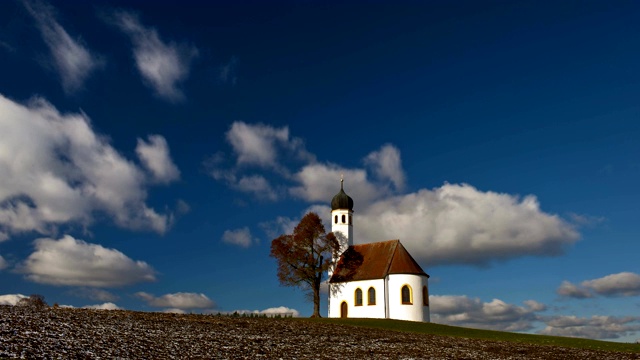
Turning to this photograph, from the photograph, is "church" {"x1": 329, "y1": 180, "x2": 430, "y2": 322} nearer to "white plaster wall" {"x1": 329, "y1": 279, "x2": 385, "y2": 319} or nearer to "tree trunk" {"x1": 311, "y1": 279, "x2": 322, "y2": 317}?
"white plaster wall" {"x1": 329, "y1": 279, "x2": 385, "y2": 319}

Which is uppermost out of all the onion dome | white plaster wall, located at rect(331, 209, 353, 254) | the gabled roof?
the onion dome

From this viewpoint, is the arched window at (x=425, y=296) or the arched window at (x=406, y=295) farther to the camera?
the arched window at (x=425, y=296)

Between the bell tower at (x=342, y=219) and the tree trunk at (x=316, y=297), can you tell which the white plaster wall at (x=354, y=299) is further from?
the bell tower at (x=342, y=219)

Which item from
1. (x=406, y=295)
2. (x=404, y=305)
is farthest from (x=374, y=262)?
(x=404, y=305)

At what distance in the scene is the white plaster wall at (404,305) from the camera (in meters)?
60.1

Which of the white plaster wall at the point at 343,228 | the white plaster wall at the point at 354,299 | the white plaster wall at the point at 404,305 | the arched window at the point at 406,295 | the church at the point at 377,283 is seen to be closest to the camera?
the white plaster wall at the point at 404,305

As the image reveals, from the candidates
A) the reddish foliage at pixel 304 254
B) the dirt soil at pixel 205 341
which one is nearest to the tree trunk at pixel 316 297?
the reddish foliage at pixel 304 254

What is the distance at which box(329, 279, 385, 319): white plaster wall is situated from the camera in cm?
6166

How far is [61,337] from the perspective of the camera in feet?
79.5

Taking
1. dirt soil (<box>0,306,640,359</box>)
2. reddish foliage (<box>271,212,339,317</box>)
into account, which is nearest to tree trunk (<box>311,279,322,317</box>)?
reddish foliage (<box>271,212,339,317</box>)

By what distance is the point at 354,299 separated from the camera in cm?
6397

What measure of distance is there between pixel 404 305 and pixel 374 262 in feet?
20.8

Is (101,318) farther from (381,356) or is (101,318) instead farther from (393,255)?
(393,255)

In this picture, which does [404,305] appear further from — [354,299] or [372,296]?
[354,299]
